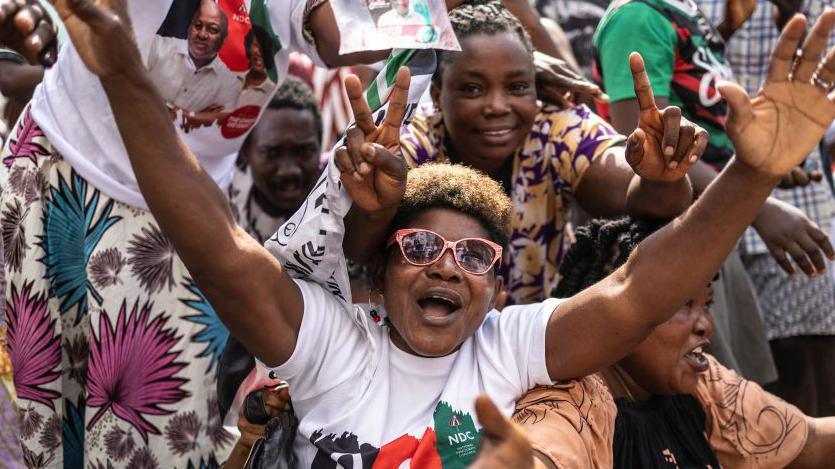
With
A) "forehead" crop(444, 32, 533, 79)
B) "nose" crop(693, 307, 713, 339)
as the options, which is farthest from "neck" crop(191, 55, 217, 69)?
"nose" crop(693, 307, 713, 339)

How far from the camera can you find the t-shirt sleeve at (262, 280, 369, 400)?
2809 millimetres

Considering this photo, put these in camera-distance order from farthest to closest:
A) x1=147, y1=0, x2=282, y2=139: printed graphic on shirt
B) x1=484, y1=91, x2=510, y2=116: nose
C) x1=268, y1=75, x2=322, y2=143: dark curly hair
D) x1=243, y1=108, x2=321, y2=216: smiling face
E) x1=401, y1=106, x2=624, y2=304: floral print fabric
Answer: x1=268, y1=75, x2=322, y2=143: dark curly hair, x1=243, y1=108, x2=321, y2=216: smiling face, x1=401, y1=106, x2=624, y2=304: floral print fabric, x1=484, y1=91, x2=510, y2=116: nose, x1=147, y1=0, x2=282, y2=139: printed graphic on shirt

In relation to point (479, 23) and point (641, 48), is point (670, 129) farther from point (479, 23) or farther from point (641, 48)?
point (641, 48)

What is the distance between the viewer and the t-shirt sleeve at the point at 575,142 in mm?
3898

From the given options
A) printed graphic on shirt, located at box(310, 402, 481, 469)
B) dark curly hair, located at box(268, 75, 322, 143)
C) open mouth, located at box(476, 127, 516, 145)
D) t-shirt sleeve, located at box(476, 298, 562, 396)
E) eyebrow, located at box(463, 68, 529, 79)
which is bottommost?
dark curly hair, located at box(268, 75, 322, 143)

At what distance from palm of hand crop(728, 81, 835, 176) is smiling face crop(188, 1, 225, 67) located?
1.56 metres

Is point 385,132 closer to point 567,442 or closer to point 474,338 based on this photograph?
point 474,338

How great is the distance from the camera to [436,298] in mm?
2951

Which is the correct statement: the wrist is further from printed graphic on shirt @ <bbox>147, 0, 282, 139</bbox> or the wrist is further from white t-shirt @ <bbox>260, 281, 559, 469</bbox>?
printed graphic on shirt @ <bbox>147, 0, 282, 139</bbox>

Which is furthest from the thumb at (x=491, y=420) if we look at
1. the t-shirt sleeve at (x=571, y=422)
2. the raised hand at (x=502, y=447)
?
the t-shirt sleeve at (x=571, y=422)

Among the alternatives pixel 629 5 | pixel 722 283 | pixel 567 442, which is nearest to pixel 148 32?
pixel 567 442

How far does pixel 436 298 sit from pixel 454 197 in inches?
11.8

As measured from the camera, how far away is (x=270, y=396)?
3039mm

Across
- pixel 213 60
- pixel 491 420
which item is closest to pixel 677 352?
pixel 491 420
